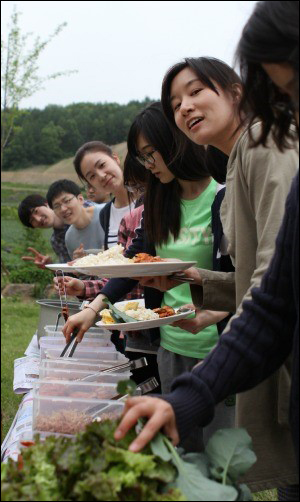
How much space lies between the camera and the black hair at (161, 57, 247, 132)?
7.11ft

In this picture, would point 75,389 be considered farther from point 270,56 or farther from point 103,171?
point 103,171

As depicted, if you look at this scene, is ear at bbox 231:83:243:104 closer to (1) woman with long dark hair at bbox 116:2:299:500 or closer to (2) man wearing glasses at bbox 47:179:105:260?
(1) woman with long dark hair at bbox 116:2:299:500

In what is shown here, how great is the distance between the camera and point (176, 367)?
256 cm

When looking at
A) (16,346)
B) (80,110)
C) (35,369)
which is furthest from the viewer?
(80,110)

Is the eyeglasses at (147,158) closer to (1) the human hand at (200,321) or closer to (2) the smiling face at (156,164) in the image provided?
(2) the smiling face at (156,164)

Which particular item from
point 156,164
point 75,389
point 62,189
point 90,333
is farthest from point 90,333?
point 62,189

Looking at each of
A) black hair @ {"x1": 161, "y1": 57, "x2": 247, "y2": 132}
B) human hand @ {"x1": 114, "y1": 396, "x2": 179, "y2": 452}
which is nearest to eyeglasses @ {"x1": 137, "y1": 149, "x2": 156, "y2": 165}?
black hair @ {"x1": 161, "y1": 57, "x2": 247, "y2": 132}

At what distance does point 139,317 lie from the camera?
8.09ft

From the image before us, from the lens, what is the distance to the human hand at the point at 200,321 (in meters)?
2.32

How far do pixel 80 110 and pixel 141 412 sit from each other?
948 cm

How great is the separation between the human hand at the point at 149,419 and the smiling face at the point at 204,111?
3.53 feet

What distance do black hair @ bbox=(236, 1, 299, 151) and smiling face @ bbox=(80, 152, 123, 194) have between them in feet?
8.46

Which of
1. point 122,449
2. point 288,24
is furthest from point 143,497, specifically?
point 288,24

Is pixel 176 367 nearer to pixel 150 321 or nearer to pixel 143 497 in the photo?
pixel 150 321
